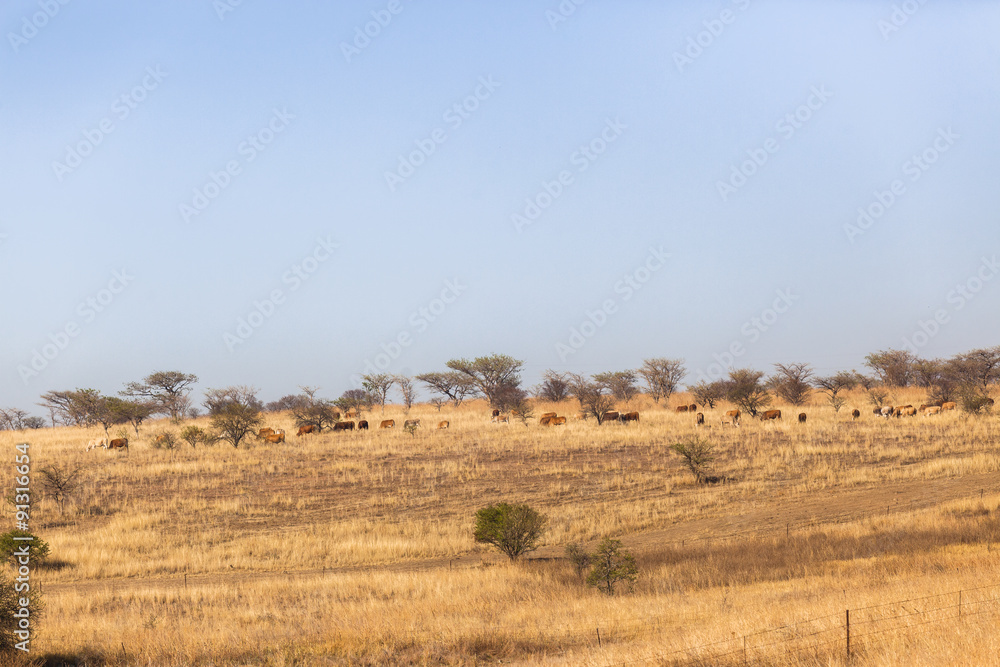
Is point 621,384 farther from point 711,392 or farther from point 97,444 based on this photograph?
point 97,444

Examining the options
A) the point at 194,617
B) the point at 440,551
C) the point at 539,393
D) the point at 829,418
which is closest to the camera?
the point at 194,617

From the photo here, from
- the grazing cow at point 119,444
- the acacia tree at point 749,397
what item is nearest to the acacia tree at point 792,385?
the acacia tree at point 749,397

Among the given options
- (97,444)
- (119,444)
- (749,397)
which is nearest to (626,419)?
(749,397)

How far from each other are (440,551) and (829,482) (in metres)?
14.5

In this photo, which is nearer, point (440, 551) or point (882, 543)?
point (882, 543)

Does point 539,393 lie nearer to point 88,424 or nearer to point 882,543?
point 88,424

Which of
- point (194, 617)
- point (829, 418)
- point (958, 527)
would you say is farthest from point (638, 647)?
point (829, 418)

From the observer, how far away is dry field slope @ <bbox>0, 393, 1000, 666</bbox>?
9805mm

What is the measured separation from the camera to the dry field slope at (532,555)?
9805 mm

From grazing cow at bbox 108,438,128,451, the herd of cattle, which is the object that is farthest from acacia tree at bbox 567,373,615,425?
grazing cow at bbox 108,438,128,451

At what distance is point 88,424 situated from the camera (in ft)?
186

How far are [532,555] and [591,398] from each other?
125 ft

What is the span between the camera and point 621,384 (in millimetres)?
75188

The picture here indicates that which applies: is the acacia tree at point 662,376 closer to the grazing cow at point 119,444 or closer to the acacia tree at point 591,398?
the acacia tree at point 591,398
